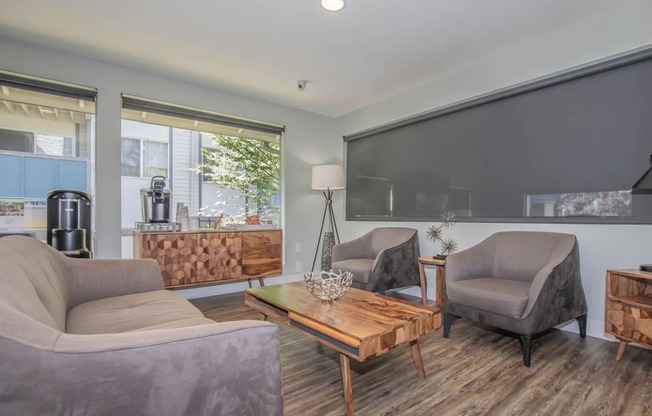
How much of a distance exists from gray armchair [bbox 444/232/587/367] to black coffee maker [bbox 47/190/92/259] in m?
3.08

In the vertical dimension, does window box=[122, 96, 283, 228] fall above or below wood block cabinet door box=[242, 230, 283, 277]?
above

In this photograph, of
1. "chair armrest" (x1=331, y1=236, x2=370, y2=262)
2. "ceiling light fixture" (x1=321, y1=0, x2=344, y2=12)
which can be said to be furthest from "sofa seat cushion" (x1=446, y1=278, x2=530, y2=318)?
"ceiling light fixture" (x1=321, y1=0, x2=344, y2=12)

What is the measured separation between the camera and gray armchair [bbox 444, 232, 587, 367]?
212 cm

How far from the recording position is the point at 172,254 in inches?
128

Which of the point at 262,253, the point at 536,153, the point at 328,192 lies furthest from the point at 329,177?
the point at 536,153

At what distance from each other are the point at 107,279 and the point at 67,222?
114cm

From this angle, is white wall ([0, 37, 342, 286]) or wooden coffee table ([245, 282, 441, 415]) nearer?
wooden coffee table ([245, 282, 441, 415])

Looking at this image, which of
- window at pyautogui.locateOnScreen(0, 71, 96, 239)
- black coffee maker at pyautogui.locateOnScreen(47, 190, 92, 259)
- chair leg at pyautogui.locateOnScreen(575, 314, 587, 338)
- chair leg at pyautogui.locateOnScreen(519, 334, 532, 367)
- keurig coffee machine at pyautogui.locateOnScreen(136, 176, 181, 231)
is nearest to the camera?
chair leg at pyautogui.locateOnScreen(519, 334, 532, 367)

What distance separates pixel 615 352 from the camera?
7.42 feet

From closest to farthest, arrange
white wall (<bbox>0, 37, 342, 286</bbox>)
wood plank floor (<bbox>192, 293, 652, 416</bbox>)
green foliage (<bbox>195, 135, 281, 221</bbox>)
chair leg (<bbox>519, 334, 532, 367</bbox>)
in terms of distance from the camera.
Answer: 1. wood plank floor (<bbox>192, 293, 652, 416</bbox>)
2. chair leg (<bbox>519, 334, 532, 367</bbox>)
3. white wall (<bbox>0, 37, 342, 286</bbox>)
4. green foliage (<bbox>195, 135, 281, 221</bbox>)

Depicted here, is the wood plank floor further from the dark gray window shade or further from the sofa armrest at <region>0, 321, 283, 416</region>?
the dark gray window shade

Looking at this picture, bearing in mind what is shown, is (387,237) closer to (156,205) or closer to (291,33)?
(291,33)

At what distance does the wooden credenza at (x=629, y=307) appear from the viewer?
1994mm

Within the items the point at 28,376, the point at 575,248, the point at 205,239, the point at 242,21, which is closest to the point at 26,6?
the point at 242,21
